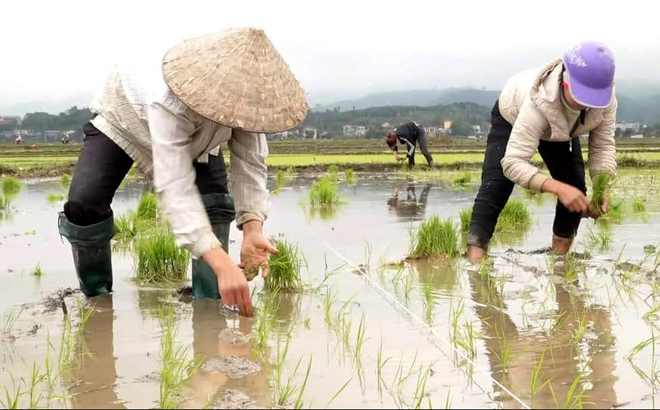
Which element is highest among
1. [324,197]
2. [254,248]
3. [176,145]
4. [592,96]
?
[592,96]

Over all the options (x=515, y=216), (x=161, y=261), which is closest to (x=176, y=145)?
(x=161, y=261)

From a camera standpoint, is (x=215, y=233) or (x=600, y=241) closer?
(x=215, y=233)

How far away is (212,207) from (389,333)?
101 centimetres

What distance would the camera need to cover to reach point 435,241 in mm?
4117

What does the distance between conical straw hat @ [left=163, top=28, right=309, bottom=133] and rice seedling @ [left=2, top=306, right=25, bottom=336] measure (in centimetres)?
105

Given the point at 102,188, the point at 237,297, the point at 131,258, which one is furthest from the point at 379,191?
the point at 237,297

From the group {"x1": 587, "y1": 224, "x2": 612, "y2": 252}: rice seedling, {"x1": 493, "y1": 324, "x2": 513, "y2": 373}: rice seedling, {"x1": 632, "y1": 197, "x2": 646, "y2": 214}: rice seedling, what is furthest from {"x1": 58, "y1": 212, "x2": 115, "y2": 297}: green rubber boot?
{"x1": 632, "y1": 197, "x2": 646, "y2": 214}: rice seedling

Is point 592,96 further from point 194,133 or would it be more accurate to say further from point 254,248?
point 194,133

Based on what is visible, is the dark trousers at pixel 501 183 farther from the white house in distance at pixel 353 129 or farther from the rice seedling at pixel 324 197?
the white house in distance at pixel 353 129

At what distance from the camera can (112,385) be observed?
202 cm

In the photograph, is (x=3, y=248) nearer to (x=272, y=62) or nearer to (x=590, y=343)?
(x=272, y=62)

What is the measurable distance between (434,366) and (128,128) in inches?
53.9

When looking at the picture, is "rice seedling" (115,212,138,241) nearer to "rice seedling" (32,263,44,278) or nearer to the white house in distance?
"rice seedling" (32,263,44,278)

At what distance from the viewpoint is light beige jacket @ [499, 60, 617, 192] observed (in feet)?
11.3
